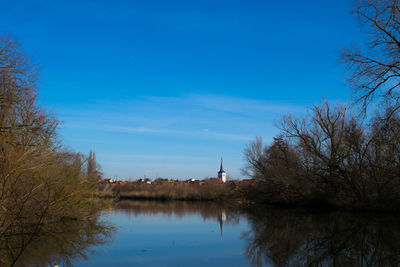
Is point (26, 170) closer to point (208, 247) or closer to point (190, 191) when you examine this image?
point (208, 247)

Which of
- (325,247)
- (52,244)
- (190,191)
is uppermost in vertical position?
(190,191)

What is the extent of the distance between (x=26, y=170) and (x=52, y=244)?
2.37 metres

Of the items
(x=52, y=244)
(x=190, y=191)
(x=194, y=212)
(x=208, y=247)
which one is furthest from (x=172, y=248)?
(x=190, y=191)

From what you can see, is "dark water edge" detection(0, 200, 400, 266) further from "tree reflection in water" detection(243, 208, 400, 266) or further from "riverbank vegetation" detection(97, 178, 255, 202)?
"riverbank vegetation" detection(97, 178, 255, 202)

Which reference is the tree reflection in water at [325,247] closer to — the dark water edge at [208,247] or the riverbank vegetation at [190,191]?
the dark water edge at [208,247]

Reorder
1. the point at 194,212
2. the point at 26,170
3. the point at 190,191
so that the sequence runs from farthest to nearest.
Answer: the point at 190,191, the point at 194,212, the point at 26,170

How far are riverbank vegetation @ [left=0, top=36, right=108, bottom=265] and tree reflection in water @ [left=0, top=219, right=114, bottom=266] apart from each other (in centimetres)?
9

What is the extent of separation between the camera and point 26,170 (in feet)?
33.6

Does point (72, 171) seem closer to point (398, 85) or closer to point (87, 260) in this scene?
point (87, 260)

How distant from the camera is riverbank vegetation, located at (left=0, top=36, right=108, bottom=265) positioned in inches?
365

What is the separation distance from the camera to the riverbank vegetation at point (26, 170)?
30.5ft

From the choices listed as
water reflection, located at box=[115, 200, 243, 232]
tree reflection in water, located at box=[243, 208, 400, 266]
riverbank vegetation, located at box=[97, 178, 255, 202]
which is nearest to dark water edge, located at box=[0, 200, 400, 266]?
tree reflection in water, located at box=[243, 208, 400, 266]

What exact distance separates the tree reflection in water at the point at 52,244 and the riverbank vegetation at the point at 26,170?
94 mm

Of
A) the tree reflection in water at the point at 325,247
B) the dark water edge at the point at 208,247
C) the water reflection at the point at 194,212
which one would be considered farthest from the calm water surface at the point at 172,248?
the water reflection at the point at 194,212
